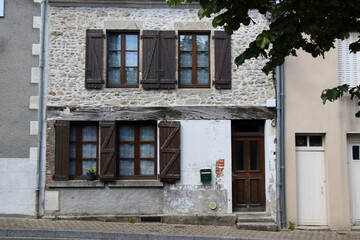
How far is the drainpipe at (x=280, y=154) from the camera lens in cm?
912

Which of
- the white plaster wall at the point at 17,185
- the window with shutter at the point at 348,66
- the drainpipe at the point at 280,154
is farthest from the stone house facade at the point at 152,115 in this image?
the window with shutter at the point at 348,66

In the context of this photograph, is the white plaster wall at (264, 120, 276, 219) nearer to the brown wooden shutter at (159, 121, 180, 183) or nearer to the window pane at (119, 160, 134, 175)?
the brown wooden shutter at (159, 121, 180, 183)

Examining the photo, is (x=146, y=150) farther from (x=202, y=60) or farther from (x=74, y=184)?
(x=202, y=60)

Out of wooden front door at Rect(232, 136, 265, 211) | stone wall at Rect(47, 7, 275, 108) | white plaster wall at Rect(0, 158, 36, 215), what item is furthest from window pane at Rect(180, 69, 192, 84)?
white plaster wall at Rect(0, 158, 36, 215)

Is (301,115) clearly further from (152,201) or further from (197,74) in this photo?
(152,201)

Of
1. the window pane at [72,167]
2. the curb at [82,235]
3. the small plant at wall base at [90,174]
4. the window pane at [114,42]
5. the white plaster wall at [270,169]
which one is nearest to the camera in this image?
the curb at [82,235]

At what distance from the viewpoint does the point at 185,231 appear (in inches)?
330

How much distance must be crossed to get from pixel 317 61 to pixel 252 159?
284cm

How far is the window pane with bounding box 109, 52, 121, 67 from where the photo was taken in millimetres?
9555

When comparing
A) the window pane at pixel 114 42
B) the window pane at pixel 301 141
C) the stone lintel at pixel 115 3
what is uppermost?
the stone lintel at pixel 115 3

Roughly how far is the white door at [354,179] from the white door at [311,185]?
679 millimetres

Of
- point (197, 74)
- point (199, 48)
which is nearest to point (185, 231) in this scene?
point (197, 74)

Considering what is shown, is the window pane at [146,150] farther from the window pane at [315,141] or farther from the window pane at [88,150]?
the window pane at [315,141]

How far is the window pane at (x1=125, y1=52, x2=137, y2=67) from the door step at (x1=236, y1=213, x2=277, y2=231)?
14.6ft
